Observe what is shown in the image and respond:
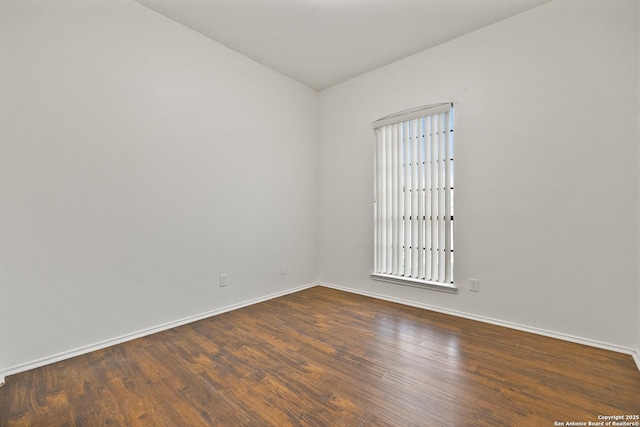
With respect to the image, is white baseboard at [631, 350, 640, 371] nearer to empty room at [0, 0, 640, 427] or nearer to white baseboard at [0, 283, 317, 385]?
empty room at [0, 0, 640, 427]

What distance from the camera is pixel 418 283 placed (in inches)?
127

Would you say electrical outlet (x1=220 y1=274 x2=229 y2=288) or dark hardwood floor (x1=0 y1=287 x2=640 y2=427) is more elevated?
electrical outlet (x1=220 y1=274 x2=229 y2=288)

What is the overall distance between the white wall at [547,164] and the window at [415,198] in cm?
13

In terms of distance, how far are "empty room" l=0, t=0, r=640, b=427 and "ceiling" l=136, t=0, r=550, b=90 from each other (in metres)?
0.03

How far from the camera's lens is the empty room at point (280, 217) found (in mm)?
1760

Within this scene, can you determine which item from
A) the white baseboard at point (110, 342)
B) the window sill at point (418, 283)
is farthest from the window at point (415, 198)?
the white baseboard at point (110, 342)

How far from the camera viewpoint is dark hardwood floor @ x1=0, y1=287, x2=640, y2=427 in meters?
1.50

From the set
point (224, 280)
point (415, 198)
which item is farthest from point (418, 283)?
point (224, 280)

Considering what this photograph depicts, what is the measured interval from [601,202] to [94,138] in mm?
4116

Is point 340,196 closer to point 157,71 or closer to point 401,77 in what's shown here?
point 401,77

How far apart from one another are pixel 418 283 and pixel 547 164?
169cm

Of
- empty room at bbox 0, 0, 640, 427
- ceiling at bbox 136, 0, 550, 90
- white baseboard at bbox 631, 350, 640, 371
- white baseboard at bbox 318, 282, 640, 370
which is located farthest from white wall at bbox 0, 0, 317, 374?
white baseboard at bbox 631, 350, 640, 371

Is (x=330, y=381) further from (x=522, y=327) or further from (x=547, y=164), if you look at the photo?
(x=547, y=164)

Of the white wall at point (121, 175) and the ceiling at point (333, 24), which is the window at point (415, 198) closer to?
→ the ceiling at point (333, 24)
